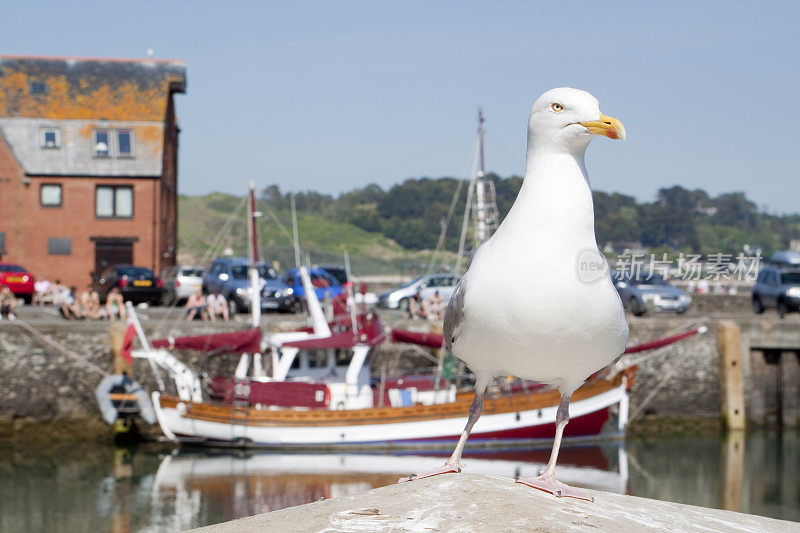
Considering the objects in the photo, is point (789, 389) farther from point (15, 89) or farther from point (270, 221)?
point (270, 221)

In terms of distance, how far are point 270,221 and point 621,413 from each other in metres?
84.8

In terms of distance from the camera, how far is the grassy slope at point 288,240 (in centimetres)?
9338

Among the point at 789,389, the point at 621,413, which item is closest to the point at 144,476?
the point at 621,413

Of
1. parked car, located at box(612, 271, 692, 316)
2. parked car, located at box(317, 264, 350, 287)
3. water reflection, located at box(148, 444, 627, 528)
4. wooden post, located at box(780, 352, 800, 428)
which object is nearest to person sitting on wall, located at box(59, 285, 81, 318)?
water reflection, located at box(148, 444, 627, 528)

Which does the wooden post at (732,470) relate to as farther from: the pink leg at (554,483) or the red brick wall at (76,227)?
the red brick wall at (76,227)

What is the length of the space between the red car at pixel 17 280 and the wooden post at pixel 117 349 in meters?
12.3

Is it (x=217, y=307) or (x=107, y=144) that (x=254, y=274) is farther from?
(x=107, y=144)

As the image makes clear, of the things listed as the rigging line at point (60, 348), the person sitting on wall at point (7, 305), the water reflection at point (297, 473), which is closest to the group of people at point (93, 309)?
the person sitting on wall at point (7, 305)

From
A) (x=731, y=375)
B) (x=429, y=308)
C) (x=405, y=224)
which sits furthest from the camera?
(x=405, y=224)

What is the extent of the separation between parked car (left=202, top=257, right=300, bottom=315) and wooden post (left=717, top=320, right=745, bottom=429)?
15114mm

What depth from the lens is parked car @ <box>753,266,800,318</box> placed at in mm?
34094

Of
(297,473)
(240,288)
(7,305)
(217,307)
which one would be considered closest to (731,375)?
(297,473)

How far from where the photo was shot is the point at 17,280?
128 feet

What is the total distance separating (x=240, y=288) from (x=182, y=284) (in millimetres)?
6654
